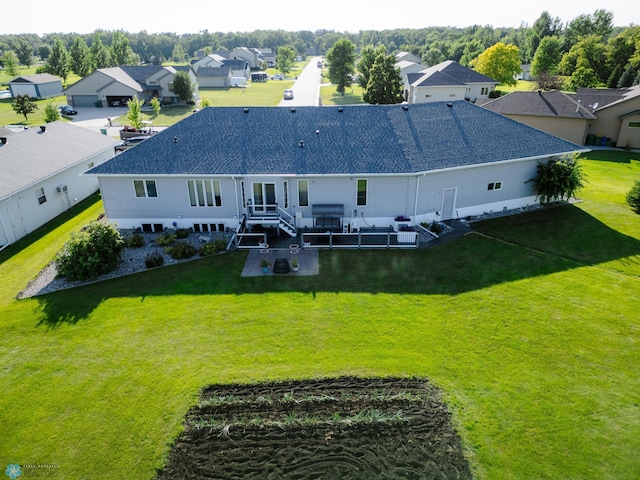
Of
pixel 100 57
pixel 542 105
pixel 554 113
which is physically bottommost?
pixel 554 113

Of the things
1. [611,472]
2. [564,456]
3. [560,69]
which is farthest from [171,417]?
[560,69]

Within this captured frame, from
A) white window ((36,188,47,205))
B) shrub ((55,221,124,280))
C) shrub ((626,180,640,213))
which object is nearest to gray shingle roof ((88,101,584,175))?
shrub ((55,221,124,280))

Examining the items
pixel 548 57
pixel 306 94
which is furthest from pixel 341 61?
pixel 548 57

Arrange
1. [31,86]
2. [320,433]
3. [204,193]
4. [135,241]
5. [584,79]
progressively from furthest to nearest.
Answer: [31,86]
[584,79]
[204,193]
[135,241]
[320,433]

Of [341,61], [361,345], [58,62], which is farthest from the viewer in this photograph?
[58,62]

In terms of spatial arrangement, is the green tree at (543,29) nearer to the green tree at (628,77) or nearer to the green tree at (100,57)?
the green tree at (628,77)

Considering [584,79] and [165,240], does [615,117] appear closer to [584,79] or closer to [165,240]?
[584,79]

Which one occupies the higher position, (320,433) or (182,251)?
(182,251)

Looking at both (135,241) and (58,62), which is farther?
(58,62)

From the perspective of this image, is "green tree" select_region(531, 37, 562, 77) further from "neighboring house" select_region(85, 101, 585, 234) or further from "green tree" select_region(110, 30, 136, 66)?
"green tree" select_region(110, 30, 136, 66)
